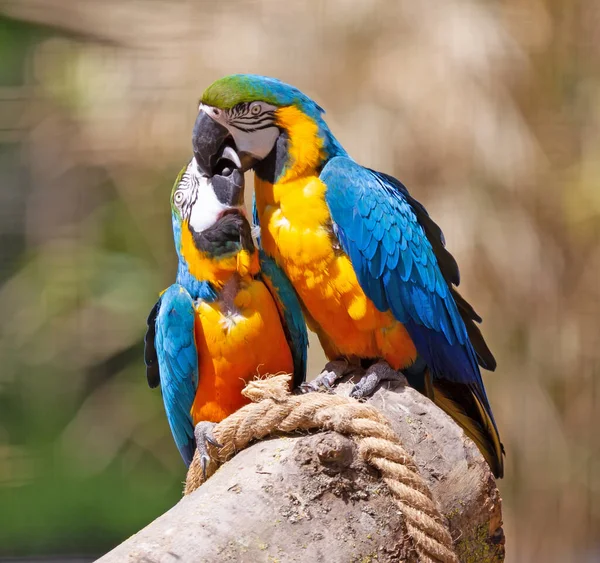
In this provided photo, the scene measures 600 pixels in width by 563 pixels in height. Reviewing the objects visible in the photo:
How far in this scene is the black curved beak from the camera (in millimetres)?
1856

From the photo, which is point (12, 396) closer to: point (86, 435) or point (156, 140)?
point (86, 435)

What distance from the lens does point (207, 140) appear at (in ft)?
6.10

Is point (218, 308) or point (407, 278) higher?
point (407, 278)

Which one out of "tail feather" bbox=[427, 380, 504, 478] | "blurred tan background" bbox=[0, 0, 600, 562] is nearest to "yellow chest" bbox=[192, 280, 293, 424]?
"tail feather" bbox=[427, 380, 504, 478]

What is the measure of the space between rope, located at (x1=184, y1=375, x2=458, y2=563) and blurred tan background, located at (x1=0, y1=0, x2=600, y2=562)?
2475 mm

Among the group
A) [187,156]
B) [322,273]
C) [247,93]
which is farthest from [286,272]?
[187,156]

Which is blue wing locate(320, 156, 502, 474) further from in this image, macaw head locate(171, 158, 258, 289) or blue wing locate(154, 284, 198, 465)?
blue wing locate(154, 284, 198, 465)

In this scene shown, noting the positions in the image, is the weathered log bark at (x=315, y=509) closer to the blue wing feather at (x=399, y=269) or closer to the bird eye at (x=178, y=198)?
the blue wing feather at (x=399, y=269)

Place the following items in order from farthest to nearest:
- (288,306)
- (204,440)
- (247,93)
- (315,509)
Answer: (288,306), (247,93), (204,440), (315,509)

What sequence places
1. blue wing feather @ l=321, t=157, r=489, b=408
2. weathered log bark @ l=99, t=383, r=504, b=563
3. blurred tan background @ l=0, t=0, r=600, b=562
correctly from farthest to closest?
1. blurred tan background @ l=0, t=0, r=600, b=562
2. blue wing feather @ l=321, t=157, r=489, b=408
3. weathered log bark @ l=99, t=383, r=504, b=563

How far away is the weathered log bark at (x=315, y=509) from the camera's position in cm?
130

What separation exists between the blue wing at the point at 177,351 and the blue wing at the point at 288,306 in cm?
19

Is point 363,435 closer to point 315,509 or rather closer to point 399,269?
point 315,509

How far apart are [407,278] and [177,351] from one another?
1.79 ft
